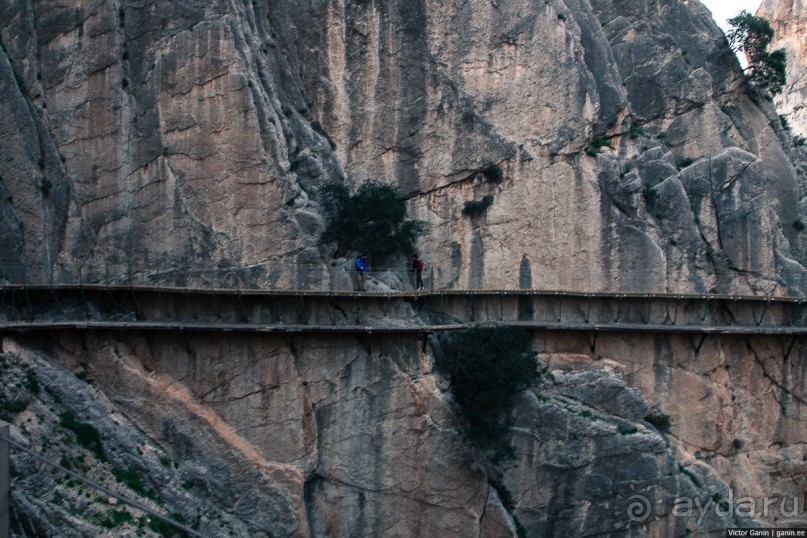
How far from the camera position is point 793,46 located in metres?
70.2

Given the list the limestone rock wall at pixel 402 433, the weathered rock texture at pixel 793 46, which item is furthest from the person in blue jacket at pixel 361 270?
the weathered rock texture at pixel 793 46

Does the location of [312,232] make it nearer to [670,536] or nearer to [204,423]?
[204,423]

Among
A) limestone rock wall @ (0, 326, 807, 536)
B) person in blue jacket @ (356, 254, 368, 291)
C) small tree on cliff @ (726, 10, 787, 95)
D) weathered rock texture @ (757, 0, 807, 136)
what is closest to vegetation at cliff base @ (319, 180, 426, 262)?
person in blue jacket @ (356, 254, 368, 291)

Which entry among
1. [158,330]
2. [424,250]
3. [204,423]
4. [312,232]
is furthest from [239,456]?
[424,250]

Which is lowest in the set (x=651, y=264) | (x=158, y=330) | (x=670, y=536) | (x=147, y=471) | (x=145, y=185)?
(x=670, y=536)

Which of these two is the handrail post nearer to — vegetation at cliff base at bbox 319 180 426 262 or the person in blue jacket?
the person in blue jacket

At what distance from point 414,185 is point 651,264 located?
900 cm

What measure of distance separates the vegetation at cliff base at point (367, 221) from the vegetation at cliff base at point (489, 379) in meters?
4.53

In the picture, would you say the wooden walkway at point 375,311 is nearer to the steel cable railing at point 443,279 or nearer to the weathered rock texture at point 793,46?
the steel cable railing at point 443,279

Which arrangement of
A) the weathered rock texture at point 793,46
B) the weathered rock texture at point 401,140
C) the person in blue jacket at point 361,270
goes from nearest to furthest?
the weathered rock texture at point 401,140 < the person in blue jacket at point 361,270 < the weathered rock texture at point 793,46

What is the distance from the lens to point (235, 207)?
3114cm

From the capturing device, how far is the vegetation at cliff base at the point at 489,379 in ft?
94.9

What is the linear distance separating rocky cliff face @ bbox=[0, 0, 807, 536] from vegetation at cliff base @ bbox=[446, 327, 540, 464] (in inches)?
25.7

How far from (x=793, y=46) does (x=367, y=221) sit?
49940 millimetres
